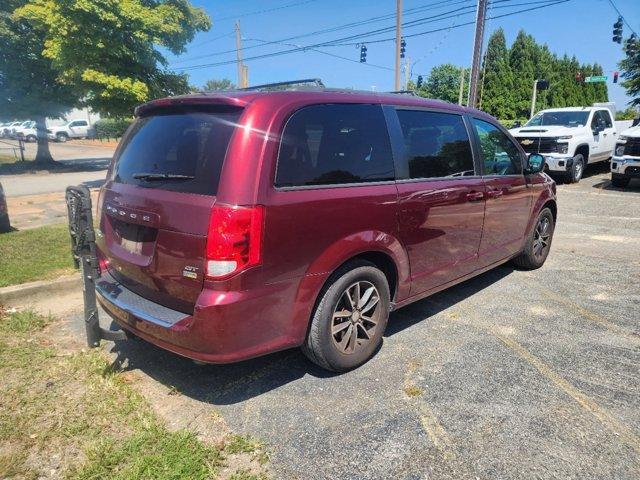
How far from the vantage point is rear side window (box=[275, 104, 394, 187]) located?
8.98 ft

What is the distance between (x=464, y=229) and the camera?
13.2 feet

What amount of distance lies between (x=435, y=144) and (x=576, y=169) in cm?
1121

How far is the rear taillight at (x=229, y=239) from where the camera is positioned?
246 centimetres

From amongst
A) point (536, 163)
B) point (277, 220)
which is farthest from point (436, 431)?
point (536, 163)

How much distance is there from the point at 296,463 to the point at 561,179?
45.4ft

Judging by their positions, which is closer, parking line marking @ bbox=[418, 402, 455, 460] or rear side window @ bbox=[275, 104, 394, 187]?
parking line marking @ bbox=[418, 402, 455, 460]

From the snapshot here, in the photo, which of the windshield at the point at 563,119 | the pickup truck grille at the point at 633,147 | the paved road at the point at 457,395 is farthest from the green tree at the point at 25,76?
the pickup truck grille at the point at 633,147

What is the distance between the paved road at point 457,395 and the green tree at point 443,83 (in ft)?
196

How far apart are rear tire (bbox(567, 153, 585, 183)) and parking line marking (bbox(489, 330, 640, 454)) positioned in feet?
35.4

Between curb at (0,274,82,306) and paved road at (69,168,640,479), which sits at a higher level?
curb at (0,274,82,306)

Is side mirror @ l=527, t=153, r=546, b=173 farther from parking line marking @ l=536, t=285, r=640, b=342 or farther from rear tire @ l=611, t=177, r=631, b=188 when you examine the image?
rear tire @ l=611, t=177, r=631, b=188

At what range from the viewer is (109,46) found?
40.3ft

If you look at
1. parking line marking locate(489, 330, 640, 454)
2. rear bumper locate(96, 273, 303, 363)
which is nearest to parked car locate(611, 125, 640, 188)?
parking line marking locate(489, 330, 640, 454)

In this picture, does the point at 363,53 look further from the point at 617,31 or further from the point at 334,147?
the point at 334,147
